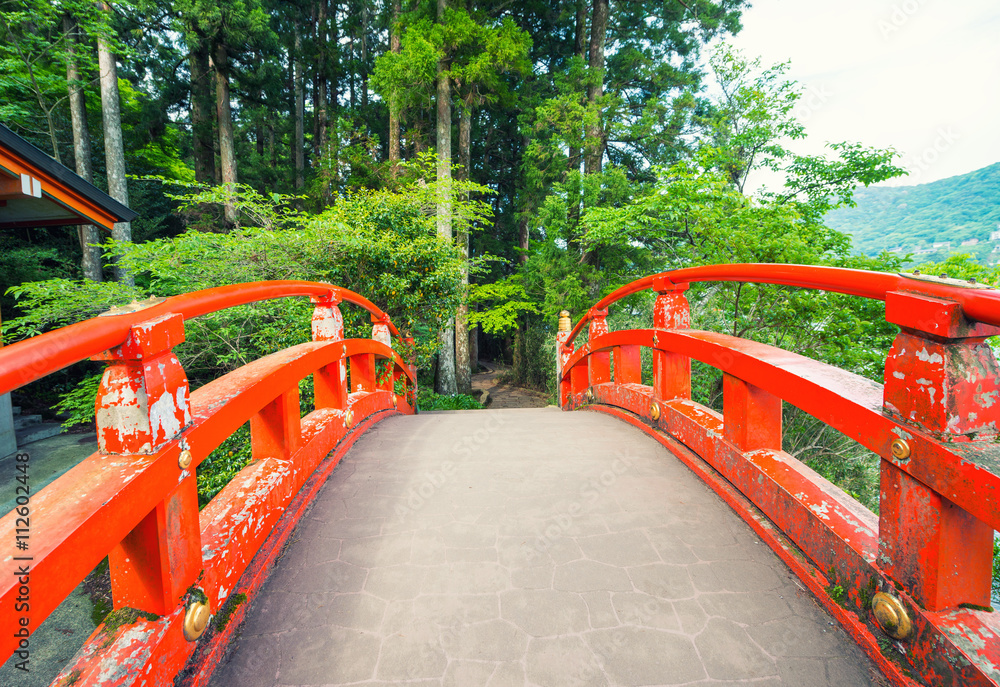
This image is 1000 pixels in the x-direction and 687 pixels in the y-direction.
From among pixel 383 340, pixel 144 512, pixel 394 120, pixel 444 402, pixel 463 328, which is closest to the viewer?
pixel 144 512

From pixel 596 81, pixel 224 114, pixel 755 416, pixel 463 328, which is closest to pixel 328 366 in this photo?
pixel 755 416

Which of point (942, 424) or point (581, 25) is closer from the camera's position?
point (942, 424)

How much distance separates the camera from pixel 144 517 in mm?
1302

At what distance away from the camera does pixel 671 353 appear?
3240 millimetres

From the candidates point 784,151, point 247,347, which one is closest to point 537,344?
point 784,151

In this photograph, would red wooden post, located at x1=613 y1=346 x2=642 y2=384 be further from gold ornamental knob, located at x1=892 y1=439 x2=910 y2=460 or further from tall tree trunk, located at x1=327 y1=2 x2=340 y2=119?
tall tree trunk, located at x1=327 y1=2 x2=340 y2=119

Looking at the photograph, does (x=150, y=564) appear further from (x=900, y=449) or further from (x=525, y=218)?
(x=525, y=218)

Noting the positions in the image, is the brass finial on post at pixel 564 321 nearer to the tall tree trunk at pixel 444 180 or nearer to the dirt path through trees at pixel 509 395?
the tall tree trunk at pixel 444 180

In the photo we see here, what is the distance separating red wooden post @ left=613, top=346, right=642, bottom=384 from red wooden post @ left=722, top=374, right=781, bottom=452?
2003mm

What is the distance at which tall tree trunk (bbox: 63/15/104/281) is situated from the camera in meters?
11.0

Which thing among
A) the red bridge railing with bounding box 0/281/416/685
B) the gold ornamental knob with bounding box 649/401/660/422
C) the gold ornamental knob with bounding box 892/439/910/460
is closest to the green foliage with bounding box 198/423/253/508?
the red bridge railing with bounding box 0/281/416/685

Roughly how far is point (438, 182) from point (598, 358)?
745 cm

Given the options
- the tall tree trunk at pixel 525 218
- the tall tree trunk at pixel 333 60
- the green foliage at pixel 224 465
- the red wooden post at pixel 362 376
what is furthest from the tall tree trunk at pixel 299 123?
the red wooden post at pixel 362 376

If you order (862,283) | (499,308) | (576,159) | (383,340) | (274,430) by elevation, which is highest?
(576,159)
